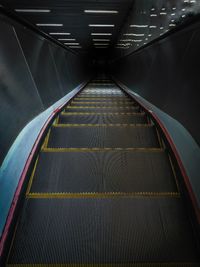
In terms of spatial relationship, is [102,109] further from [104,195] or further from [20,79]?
[104,195]

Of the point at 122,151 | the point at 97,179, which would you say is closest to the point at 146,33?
the point at 122,151

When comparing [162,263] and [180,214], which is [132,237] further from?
[180,214]

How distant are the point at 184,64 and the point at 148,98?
1.55 m

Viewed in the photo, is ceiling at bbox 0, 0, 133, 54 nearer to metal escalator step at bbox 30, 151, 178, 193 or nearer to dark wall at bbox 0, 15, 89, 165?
dark wall at bbox 0, 15, 89, 165

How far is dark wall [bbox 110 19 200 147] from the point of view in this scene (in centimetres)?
222

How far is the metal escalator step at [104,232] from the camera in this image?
1.42 m

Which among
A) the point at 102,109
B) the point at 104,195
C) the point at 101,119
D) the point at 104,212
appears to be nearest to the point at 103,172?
the point at 104,195

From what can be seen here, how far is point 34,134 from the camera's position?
2367 millimetres

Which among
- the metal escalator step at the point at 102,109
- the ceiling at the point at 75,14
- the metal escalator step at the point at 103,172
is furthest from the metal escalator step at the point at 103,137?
the ceiling at the point at 75,14

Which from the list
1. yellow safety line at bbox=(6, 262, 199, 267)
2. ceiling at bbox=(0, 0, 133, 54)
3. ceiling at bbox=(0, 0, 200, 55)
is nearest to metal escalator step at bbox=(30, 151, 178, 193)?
yellow safety line at bbox=(6, 262, 199, 267)

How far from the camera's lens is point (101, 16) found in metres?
11.5

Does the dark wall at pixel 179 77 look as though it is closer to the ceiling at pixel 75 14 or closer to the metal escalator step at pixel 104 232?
the metal escalator step at pixel 104 232

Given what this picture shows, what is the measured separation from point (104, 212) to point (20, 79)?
1.82 metres

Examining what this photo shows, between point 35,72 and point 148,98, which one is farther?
point 148,98
